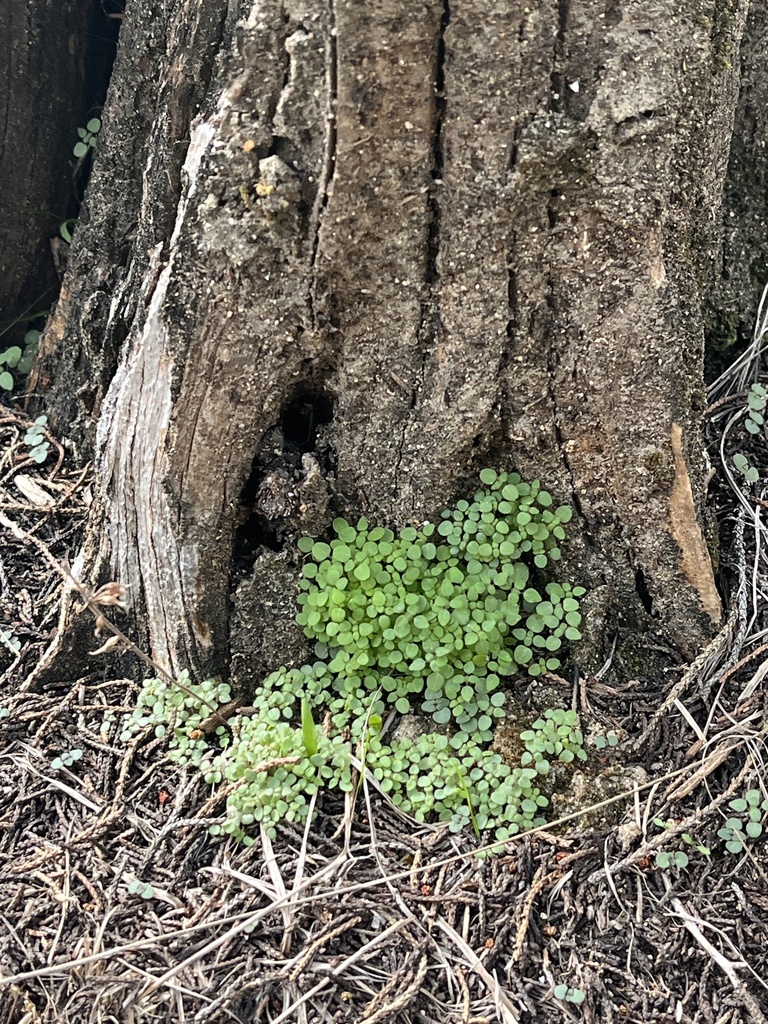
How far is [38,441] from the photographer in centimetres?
305

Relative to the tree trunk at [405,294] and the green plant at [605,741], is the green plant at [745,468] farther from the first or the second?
the green plant at [605,741]

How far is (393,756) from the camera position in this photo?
2.24 metres

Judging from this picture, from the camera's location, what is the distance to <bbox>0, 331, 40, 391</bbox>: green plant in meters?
3.22

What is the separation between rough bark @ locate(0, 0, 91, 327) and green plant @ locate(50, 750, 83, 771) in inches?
74.2

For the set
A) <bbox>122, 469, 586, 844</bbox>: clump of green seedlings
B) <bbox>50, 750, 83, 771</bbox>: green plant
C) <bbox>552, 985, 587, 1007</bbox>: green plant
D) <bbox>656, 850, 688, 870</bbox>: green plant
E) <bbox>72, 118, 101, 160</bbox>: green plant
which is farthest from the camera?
<bbox>72, 118, 101, 160</bbox>: green plant

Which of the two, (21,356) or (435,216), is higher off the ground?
(435,216)

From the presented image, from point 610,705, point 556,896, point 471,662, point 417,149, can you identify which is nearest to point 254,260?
point 417,149

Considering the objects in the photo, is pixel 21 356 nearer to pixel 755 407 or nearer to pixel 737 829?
pixel 755 407

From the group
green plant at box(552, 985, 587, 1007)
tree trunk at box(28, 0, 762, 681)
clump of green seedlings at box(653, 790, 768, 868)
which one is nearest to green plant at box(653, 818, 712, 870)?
clump of green seedlings at box(653, 790, 768, 868)

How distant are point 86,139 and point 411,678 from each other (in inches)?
95.9

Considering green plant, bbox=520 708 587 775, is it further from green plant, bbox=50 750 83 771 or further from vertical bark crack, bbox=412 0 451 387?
green plant, bbox=50 750 83 771

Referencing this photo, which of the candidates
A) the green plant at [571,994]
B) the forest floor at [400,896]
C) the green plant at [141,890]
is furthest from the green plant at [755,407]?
the green plant at [141,890]

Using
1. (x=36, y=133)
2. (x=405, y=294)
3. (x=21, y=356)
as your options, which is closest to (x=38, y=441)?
(x=21, y=356)

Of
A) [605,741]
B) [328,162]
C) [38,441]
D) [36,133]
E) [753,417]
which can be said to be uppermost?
[36,133]
